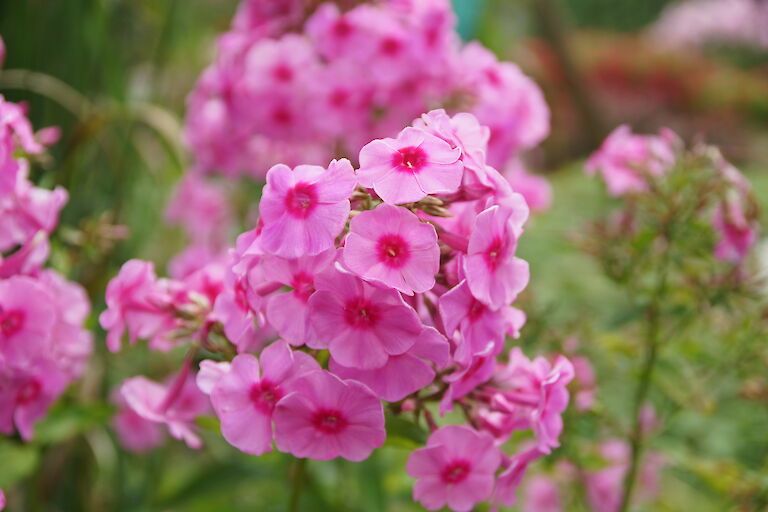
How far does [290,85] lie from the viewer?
1343 millimetres

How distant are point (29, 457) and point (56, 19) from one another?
807mm

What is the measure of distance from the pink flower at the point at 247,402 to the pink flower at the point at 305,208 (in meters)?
0.08

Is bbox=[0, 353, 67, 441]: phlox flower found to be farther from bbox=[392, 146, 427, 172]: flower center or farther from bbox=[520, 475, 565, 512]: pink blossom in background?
bbox=[520, 475, 565, 512]: pink blossom in background

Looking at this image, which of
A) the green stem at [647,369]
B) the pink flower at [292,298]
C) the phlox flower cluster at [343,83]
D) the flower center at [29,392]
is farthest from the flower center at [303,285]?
the phlox flower cluster at [343,83]

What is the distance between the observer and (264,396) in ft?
2.22

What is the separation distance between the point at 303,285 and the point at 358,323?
0.06m

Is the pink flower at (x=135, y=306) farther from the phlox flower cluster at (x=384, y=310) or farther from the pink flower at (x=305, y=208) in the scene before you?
the pink flower at (x=305, y=208)

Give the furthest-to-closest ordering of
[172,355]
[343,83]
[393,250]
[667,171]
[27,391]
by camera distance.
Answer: [172,355]
[343,83]
[667,171]
[27,391]
[393,250]

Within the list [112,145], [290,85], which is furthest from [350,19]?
[112,145]

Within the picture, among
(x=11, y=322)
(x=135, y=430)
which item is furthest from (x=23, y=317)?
(x=135, y=430)

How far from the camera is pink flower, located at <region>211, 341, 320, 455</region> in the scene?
0.67 metres

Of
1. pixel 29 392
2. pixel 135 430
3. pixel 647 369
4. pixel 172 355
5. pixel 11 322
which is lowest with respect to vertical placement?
pixel 172 355

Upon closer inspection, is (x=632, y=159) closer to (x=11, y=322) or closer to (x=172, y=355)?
(x=11, y=322)

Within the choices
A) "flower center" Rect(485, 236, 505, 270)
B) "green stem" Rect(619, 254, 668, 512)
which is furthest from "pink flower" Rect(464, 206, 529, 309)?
"green stem" Rect(619, 254, 668, 512)
